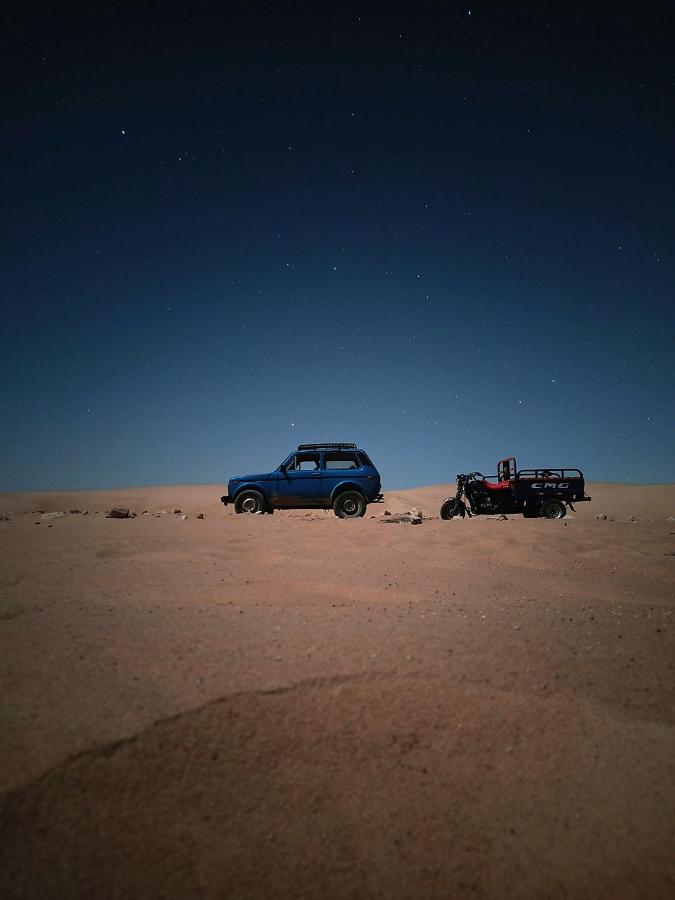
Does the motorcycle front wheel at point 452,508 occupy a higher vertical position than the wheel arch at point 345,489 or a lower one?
lower

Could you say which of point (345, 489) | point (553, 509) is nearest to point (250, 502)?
point (345, 489)

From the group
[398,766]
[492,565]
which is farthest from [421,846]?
[492,565]

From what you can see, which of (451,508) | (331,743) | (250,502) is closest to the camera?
(331,743)

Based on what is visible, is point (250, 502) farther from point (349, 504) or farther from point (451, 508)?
point (451, 508)

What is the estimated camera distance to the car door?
13.8 meters

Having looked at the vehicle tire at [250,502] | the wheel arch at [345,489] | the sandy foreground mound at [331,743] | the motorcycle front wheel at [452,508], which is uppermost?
the wheel arch at [345,489]

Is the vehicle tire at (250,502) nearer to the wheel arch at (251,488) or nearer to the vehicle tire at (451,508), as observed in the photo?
the wheel arch at (251,488)

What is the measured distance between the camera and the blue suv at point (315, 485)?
13.6 metres

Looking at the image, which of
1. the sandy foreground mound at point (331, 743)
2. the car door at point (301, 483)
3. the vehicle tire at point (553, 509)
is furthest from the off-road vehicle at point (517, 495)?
the sandy foreground mound at point (331, 743)

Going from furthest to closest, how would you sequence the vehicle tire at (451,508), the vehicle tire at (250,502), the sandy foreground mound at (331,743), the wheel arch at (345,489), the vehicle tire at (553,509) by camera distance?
the vehicle tire at (553,509), the vehicle tire at (451,508), the vehicle tire at (250,502), the wheel arch at (345,489), the sandy foreground mound at (331,743)

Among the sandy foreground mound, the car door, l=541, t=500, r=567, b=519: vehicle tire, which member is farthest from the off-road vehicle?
the sandy foreground mound

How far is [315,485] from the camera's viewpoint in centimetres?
1378

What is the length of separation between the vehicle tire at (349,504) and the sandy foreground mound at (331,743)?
9434mm

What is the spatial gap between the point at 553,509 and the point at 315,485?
7.85 m
